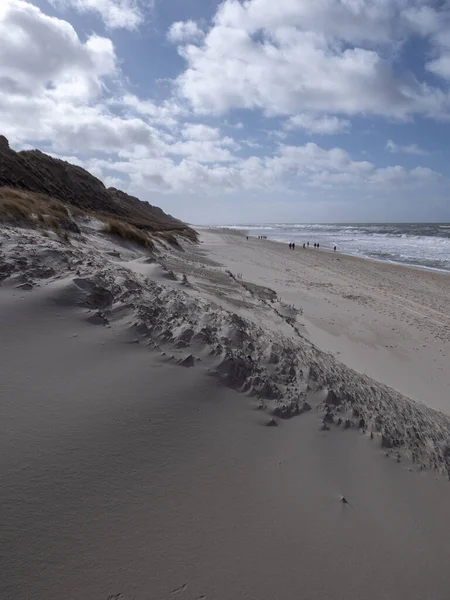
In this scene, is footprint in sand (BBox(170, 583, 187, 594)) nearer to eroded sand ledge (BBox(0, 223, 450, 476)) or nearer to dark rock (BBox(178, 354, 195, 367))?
eroded sand ledge (BBox(0, 223, 450, 476))

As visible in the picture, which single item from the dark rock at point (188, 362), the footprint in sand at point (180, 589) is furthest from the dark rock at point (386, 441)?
the footprint in sand at point (180, 589)

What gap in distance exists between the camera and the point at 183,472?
2516 millimetres

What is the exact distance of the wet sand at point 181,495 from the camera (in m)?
1.84

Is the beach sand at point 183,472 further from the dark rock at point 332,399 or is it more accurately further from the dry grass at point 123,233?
the dry grass at point 123,233

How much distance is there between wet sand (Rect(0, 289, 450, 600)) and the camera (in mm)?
1839

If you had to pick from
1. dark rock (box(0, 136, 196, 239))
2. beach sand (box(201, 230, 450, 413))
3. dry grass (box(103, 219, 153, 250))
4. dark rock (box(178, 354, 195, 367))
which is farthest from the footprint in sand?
dark rock (box(0, 136, 196, 239))

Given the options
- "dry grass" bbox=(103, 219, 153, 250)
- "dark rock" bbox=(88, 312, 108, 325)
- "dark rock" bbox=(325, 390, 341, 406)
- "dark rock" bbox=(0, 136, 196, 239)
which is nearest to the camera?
"dark rock" bbox=(325, 390, 341, 406)

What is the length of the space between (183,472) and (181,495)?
20 centimetres

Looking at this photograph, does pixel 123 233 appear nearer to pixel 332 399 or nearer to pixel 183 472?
pixel 332 399

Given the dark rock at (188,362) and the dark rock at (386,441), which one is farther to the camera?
the dark rock at (188,362)

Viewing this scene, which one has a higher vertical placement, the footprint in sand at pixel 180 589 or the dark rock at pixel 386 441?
the footprint in sand at pixel 180 589

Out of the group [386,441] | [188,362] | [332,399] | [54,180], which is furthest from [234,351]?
[54,180]

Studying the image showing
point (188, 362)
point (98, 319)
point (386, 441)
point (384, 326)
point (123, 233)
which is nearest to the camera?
point (386, 441)

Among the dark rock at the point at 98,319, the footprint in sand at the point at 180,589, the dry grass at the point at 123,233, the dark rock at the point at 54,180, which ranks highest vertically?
the dark rock at the point at 54,180
